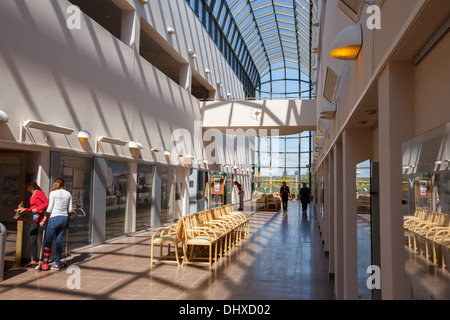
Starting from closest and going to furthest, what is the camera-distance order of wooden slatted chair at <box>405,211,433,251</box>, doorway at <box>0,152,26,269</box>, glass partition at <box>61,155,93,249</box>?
wooden slatted chair at <box>405,211,433,251</box>
doorway at <box>0,152,26,269</box>
glass partition at <box>61,155,93,249</box>

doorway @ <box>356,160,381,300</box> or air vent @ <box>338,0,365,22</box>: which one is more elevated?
air vent @ <box>338,0,365,22</box>

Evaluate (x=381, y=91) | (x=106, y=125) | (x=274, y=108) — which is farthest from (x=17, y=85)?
(x=274, y=108)

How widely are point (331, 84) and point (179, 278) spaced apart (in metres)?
3.63

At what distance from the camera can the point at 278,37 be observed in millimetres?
31719

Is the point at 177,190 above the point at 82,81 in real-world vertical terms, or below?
below

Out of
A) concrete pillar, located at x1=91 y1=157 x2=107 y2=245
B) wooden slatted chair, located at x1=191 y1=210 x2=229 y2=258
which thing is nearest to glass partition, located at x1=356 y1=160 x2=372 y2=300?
wooden slatted chair, located at x1=191 y1=210 x2=229 y2=258

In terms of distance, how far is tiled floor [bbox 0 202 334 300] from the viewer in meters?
4.85

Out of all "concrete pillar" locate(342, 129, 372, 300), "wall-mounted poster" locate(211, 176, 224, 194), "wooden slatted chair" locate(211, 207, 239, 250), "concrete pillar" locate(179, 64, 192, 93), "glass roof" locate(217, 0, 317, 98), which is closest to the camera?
"concrete pillar" locate(342, 129, 372, 300)

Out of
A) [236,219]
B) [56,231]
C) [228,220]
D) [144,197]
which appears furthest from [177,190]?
[56,231]

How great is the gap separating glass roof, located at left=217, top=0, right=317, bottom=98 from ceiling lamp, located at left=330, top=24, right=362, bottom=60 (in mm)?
13691

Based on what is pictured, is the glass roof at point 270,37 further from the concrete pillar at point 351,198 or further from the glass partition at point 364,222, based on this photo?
the glass partition at point 364,222

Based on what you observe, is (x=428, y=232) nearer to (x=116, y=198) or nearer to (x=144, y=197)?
(x=116, y=198)

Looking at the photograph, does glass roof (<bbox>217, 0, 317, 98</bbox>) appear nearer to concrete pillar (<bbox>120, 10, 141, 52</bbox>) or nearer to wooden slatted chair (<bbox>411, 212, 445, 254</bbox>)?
concrete pillar (<bbox>120, 10, 141, 52</bbox>)

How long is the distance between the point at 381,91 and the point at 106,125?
8.22 metres
